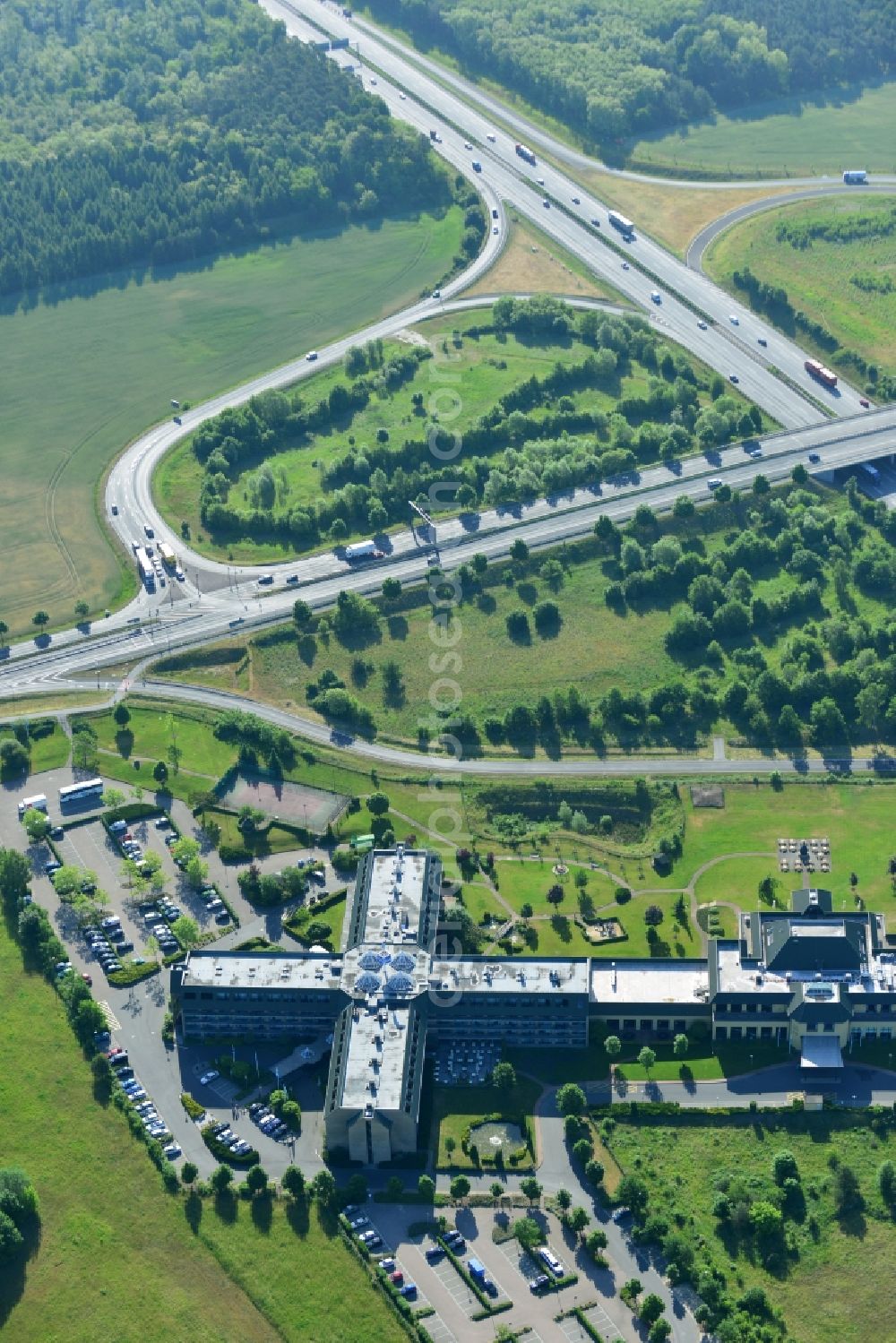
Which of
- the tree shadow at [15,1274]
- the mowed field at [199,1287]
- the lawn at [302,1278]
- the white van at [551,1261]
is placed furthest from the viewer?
the white van at [551,1261]

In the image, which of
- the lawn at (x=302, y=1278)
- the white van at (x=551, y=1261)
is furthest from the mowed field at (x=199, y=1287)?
the white van at (x=551, y=1261)

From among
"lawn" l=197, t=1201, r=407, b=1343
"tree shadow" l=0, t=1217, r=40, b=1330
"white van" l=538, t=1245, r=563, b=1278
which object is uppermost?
"white van" l=538, t=1245, r=563, b=1278

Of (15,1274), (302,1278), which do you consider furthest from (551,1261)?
(15,1274)

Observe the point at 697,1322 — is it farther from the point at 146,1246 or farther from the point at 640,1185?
the point at 146,1246

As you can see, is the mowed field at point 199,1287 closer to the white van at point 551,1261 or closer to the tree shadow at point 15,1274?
the tree shadow at point 15,1274

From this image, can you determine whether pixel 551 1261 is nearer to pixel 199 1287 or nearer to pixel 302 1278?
pixel 302 1278

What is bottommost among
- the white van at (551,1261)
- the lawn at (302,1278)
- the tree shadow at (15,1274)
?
the tree shadow at (15,1274)

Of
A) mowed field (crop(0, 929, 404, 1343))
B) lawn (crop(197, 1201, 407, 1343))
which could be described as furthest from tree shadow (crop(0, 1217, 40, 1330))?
lawn (crop(197, 1201, 407, 1343))

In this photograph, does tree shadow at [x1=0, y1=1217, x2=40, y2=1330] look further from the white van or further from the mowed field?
the white van

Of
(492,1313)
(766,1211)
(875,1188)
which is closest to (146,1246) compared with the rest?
(492,1313)

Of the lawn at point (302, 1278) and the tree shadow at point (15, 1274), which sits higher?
the lawn at point (302, 1278)

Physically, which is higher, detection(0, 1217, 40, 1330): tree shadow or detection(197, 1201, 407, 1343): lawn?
detection(197, 1201, 407, 1343): lawn
